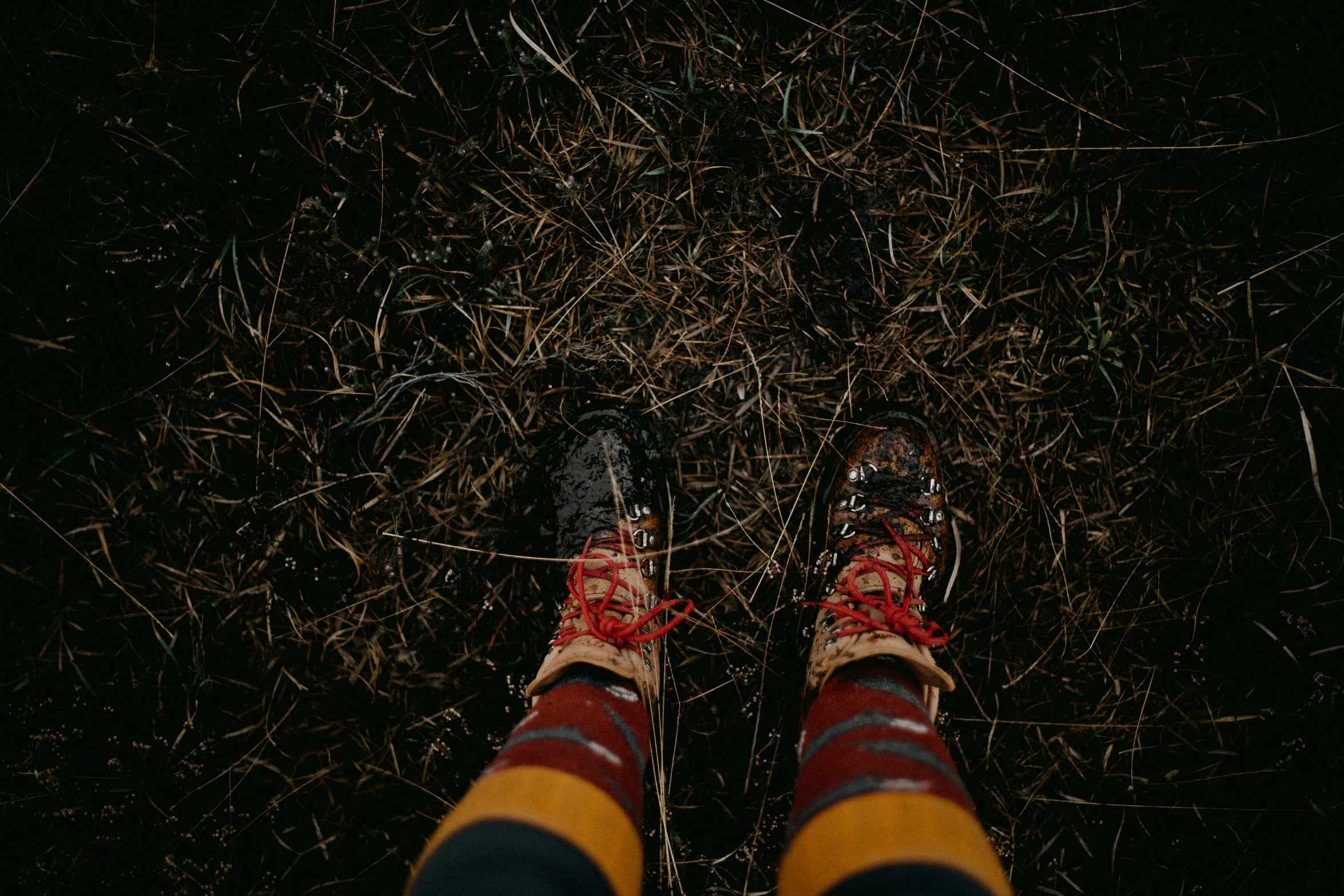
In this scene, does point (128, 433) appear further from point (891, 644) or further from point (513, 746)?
point (891, 644)

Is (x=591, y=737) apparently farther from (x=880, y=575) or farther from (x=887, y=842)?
(x=880, y=575)

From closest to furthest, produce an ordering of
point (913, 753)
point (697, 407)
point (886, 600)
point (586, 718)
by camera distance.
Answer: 1. point (913, 753)
2. point (586, 718)
3. point (886, 600)
4. point (697, 407)

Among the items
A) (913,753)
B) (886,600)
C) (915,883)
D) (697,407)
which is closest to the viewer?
(915,883)

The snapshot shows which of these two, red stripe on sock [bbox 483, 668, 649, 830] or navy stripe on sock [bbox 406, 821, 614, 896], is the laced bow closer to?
red stripe on sock [bbox 483, 668, 649, 830]

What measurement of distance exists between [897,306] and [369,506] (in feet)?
4.61

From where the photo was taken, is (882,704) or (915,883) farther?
(882,704)

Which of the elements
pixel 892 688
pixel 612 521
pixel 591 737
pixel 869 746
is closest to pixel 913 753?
pixel 869 746

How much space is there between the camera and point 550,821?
2.75 feet

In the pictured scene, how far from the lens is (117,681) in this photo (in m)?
1.50

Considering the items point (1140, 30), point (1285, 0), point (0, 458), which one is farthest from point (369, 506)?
point (1285, 0)

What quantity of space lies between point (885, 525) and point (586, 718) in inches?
34.1

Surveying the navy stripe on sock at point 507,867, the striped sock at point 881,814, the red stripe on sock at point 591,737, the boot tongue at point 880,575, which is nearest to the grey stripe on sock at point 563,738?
the red stripe on sock at point 591,737

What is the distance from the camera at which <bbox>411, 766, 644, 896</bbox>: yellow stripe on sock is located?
2.75 ft

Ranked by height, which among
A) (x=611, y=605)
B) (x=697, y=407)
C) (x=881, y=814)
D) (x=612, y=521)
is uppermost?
(x=697, y=407)
